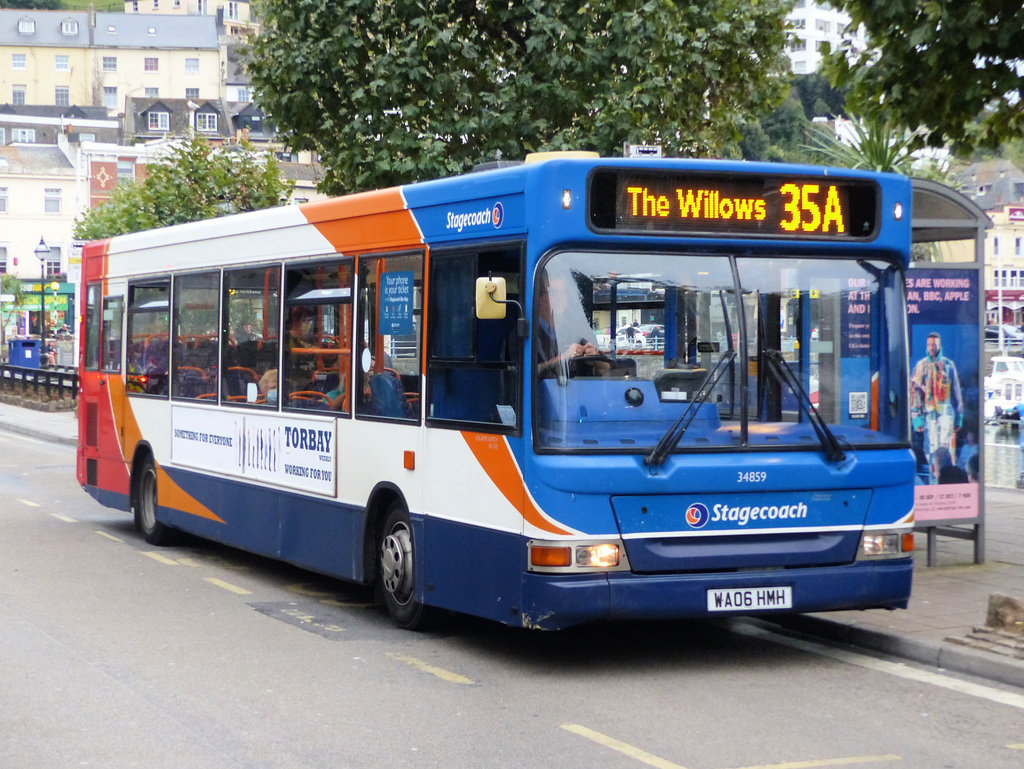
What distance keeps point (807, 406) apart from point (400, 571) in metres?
2.68

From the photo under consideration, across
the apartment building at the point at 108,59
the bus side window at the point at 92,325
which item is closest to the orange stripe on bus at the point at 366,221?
the bus side window at the point at 92,325

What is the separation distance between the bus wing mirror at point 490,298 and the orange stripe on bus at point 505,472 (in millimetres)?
673

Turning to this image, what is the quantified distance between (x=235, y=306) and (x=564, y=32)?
5988mm

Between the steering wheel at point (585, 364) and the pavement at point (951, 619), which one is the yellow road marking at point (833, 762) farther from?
the steering wheel at point (585, 364)

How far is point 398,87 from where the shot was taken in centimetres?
1566

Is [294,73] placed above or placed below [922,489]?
above

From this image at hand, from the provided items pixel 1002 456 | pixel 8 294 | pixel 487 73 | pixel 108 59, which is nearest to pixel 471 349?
pixel 487 73

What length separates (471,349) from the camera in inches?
320

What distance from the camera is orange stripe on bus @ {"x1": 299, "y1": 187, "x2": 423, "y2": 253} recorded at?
9.01m

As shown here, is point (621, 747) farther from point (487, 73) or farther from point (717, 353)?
point (487, 73)

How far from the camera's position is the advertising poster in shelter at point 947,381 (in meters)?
11.3

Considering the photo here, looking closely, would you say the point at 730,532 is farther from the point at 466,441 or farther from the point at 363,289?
the point at 363,289

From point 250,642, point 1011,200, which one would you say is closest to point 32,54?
point 1011,200

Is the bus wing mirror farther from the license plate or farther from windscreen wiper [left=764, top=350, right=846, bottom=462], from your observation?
the license plate
